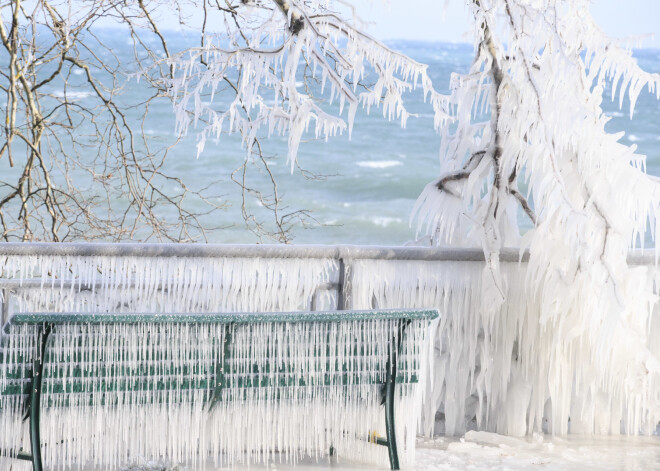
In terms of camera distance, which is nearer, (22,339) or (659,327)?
(22,339)

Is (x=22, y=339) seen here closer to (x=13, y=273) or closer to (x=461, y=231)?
(x=13, y=273)

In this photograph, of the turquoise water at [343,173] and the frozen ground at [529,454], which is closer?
the frozen ground at [529,454]

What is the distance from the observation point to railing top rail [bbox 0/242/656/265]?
12.6 ft

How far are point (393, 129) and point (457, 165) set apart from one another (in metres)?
32.4

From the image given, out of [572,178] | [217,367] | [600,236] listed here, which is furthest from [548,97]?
[217,367]

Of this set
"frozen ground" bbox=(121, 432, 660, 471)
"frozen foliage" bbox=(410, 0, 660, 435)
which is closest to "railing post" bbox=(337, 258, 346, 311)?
"frozen foliage" bbox=(410, 0, 660, 435)

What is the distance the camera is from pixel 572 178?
4207 mm

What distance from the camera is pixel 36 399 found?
336cm

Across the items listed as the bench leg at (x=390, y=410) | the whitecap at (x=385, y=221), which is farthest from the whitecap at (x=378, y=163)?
the bench leg at (x=390, y=410)

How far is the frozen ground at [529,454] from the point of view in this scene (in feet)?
12.9

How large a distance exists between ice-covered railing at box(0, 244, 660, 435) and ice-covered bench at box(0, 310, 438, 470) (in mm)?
499

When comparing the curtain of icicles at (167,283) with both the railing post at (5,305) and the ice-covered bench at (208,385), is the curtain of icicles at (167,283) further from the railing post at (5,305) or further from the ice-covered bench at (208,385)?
the ice-covered bench at (208,385)

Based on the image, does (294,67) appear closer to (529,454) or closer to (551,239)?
(551,239)

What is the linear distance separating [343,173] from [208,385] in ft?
95.5
